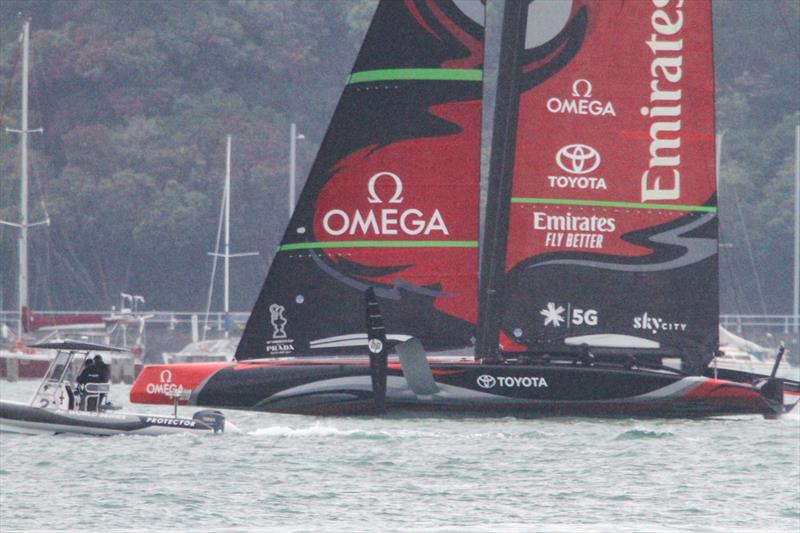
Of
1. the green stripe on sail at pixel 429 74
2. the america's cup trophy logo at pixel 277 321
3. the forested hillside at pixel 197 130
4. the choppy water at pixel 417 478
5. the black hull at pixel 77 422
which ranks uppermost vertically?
the forested hillside at pixel 197 130

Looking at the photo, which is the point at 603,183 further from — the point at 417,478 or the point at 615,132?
the point at 417,478

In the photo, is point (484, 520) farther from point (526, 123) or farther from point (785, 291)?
point (785, 291)

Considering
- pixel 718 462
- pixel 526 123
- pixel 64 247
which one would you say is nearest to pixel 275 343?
pixel 526 123

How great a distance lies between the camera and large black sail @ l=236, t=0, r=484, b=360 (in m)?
24.0

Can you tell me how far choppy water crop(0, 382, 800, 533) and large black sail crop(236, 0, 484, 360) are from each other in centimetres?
143

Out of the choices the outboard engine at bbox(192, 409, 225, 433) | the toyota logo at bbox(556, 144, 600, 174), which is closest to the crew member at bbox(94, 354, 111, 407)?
the outboard engine at bbox(192, 409, 225, 433)

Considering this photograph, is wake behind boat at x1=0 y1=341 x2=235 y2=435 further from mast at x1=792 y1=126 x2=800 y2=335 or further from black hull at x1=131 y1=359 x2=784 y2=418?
mast at x1=792 y1=126 x2=800 y2=335

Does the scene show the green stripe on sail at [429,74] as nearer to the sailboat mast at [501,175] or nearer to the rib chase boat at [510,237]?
the rib chase boat at [510,237]

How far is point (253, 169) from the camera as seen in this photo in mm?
64375

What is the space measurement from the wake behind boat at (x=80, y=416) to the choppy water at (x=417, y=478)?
0.14 metres

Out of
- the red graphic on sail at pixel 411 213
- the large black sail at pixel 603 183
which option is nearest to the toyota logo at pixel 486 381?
the red graphic on sail at pixel 411 213

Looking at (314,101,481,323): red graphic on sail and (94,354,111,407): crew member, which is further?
(314,101,481,323): red graphic on sail

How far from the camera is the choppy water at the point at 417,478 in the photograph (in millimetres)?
16609

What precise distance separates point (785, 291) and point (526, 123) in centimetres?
4437
